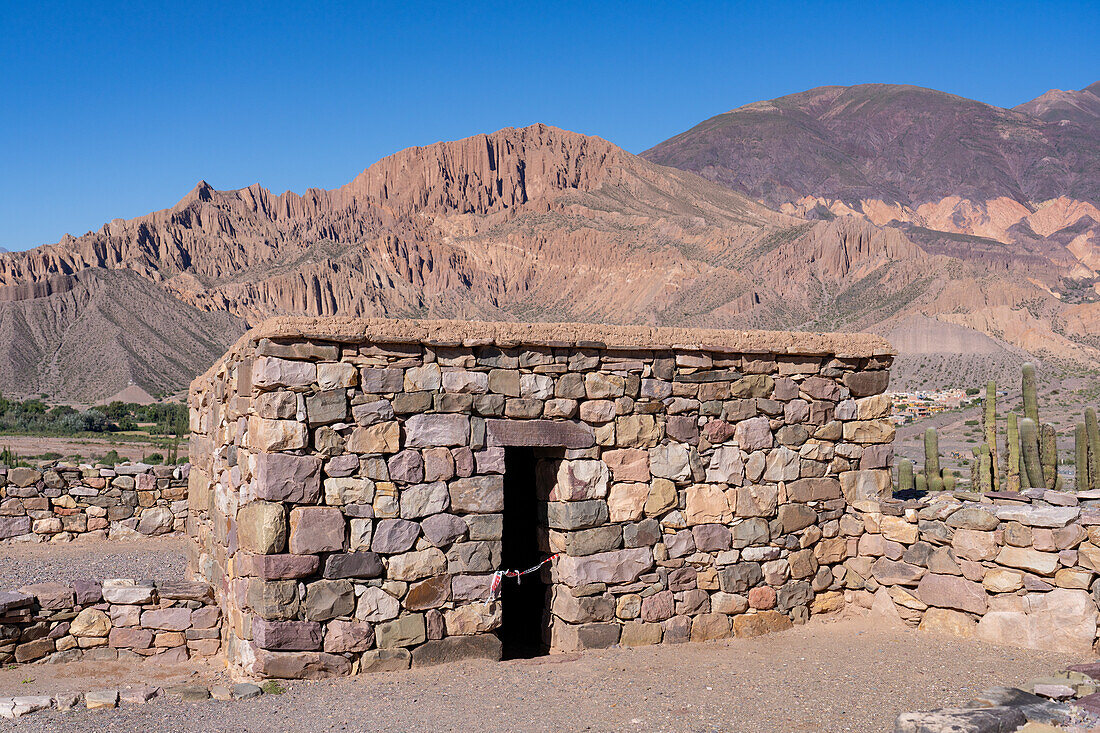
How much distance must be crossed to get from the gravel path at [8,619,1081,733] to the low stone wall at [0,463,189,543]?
5.25 meters

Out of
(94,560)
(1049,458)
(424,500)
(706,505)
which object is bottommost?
(94,560)

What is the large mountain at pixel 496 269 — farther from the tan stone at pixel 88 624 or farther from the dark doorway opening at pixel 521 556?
the tan stone at pixel 88 624

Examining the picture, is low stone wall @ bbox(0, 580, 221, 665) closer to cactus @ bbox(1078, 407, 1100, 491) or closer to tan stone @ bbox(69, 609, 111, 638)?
tan stone @ bbox(69, 609, 111, 638)

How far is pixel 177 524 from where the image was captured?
446 inches

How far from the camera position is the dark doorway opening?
733 cm

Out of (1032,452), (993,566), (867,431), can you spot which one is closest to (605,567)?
(867,431)

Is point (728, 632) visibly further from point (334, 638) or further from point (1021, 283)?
point (1021, 283)

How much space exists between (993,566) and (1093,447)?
674 centimetres

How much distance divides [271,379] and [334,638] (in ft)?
5.59

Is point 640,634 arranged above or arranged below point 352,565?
below

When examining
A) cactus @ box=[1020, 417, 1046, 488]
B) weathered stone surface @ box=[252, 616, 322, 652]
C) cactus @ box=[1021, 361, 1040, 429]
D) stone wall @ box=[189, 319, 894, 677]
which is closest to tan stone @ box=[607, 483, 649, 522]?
stone wall @ box=[189, 319, 894, 677]

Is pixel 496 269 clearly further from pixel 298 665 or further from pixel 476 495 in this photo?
pixel 298 665

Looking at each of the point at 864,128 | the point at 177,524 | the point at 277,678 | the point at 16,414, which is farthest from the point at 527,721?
the point at 864,128

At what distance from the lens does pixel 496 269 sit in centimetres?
9481
